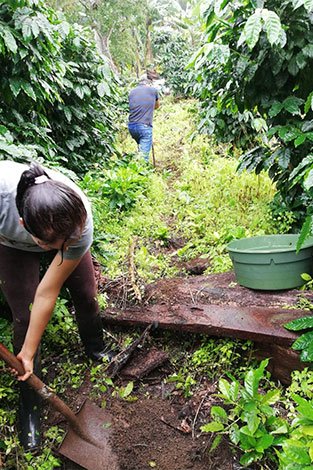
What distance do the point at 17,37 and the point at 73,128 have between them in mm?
1822

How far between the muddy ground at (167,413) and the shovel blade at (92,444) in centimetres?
3

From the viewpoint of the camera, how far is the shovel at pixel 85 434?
1.47 meters

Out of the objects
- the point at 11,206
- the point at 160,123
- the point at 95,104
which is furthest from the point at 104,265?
the point at 160,123

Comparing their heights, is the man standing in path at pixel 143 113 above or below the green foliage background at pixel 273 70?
below

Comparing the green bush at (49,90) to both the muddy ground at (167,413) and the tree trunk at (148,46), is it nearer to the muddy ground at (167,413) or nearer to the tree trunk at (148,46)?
the muddy ground at (167,413)

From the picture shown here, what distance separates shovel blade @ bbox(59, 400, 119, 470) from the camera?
151cm

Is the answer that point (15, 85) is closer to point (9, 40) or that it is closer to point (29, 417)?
point (9, 40)

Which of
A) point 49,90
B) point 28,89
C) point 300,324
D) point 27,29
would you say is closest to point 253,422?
point 300,324

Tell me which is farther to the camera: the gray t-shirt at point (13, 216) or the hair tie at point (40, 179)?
the gray t-shirt at point (13, 216)

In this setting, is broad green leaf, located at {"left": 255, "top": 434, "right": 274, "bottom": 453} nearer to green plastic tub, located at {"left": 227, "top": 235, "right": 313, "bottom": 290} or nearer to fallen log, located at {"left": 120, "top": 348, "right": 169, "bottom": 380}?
fallen log, located at {"left": 120, "top": 348, "right": 169, "bottom": 380}

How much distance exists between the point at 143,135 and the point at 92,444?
4850mm

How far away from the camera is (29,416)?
1655mm

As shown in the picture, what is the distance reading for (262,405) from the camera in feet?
4.56

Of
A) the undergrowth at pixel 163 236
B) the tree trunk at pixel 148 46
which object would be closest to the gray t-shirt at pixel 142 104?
the undergrowth at pixel 163 236
